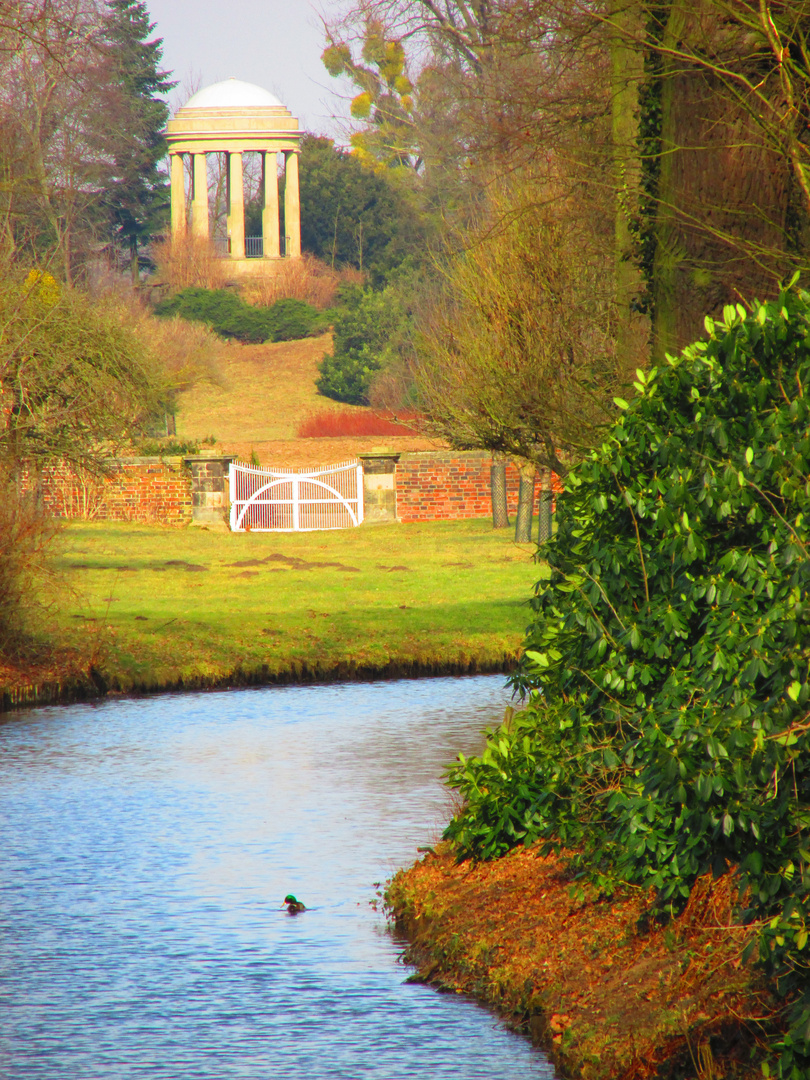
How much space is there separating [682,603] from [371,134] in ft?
174

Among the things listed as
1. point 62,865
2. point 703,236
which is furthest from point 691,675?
point 62,865

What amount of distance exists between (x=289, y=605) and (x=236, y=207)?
155 ft

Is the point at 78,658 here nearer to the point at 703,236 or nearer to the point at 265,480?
the point at 703,236

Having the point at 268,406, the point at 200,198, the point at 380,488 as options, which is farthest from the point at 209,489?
the point at 200,198

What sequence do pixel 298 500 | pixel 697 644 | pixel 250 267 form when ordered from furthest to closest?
pixel 250 267
pixel 298 500
pixel 697 644

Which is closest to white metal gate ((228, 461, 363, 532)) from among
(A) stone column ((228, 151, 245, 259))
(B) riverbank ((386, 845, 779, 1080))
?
(B) riverbank ((386, 845, 779, 1080))

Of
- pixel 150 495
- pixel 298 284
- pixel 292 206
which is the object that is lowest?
pixel 150 495

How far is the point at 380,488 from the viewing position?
34562 mm

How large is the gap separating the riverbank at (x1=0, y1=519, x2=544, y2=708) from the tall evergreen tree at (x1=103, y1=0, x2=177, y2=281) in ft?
112

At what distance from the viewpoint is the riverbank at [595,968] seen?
17.2 feet

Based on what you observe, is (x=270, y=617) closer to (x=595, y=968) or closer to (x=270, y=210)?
(x=595, y=968)

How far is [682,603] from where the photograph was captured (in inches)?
234

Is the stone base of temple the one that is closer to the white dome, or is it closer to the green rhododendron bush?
the white dome

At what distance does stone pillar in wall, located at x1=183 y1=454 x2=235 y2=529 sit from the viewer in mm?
34219
